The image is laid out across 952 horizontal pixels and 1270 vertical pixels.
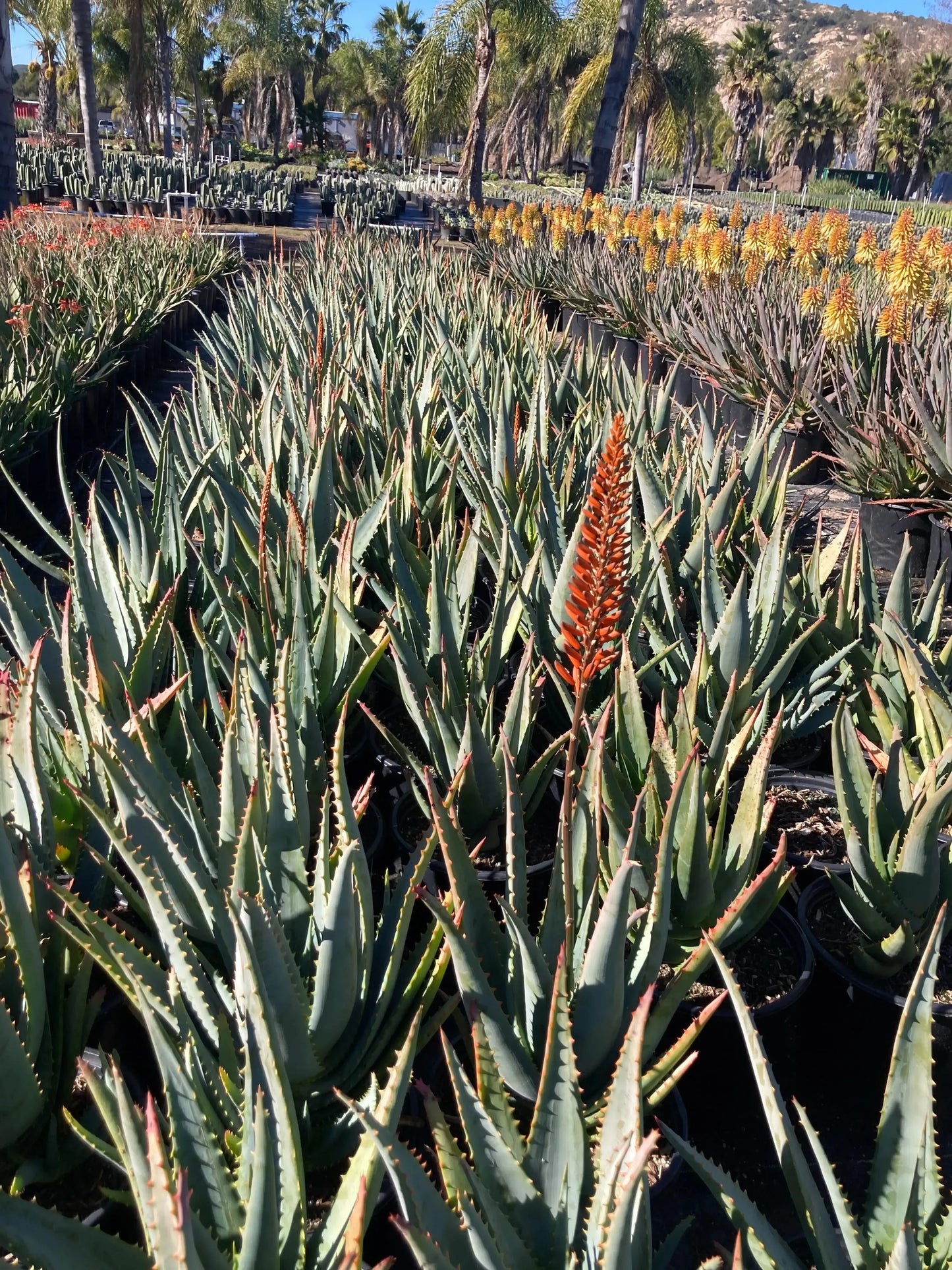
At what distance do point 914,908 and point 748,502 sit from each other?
1614 mm

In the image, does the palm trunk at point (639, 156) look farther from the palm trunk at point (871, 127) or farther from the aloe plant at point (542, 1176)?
the palm trunk at point (871, 127)

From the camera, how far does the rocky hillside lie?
374 ft

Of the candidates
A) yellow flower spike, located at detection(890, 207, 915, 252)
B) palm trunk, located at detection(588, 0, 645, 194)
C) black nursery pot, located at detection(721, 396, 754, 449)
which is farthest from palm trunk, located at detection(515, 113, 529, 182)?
yellow flower spike, located at detection(890, 207, 915, 252)

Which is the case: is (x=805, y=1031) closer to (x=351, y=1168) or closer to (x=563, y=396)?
(x=351, y=1168)

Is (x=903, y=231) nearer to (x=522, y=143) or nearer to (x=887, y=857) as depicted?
(x=887, y=857)

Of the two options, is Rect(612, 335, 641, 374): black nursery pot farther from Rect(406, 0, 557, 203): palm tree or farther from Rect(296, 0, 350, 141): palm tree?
Rect(296, 0, 350, 141): palm tree

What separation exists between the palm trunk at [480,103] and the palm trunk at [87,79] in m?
6.62

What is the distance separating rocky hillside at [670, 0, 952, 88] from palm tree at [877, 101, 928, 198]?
240 ft

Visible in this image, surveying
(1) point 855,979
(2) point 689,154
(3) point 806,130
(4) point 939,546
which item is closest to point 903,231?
(4) point 939,546

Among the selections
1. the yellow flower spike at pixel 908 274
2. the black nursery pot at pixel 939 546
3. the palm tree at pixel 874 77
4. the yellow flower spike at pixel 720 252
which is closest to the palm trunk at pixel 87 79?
the yellow flower spike at pixel 720 252

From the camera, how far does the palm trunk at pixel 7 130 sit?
34.3 feet

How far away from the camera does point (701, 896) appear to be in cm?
152

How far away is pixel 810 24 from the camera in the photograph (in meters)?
124

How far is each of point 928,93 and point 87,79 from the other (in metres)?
43.2
